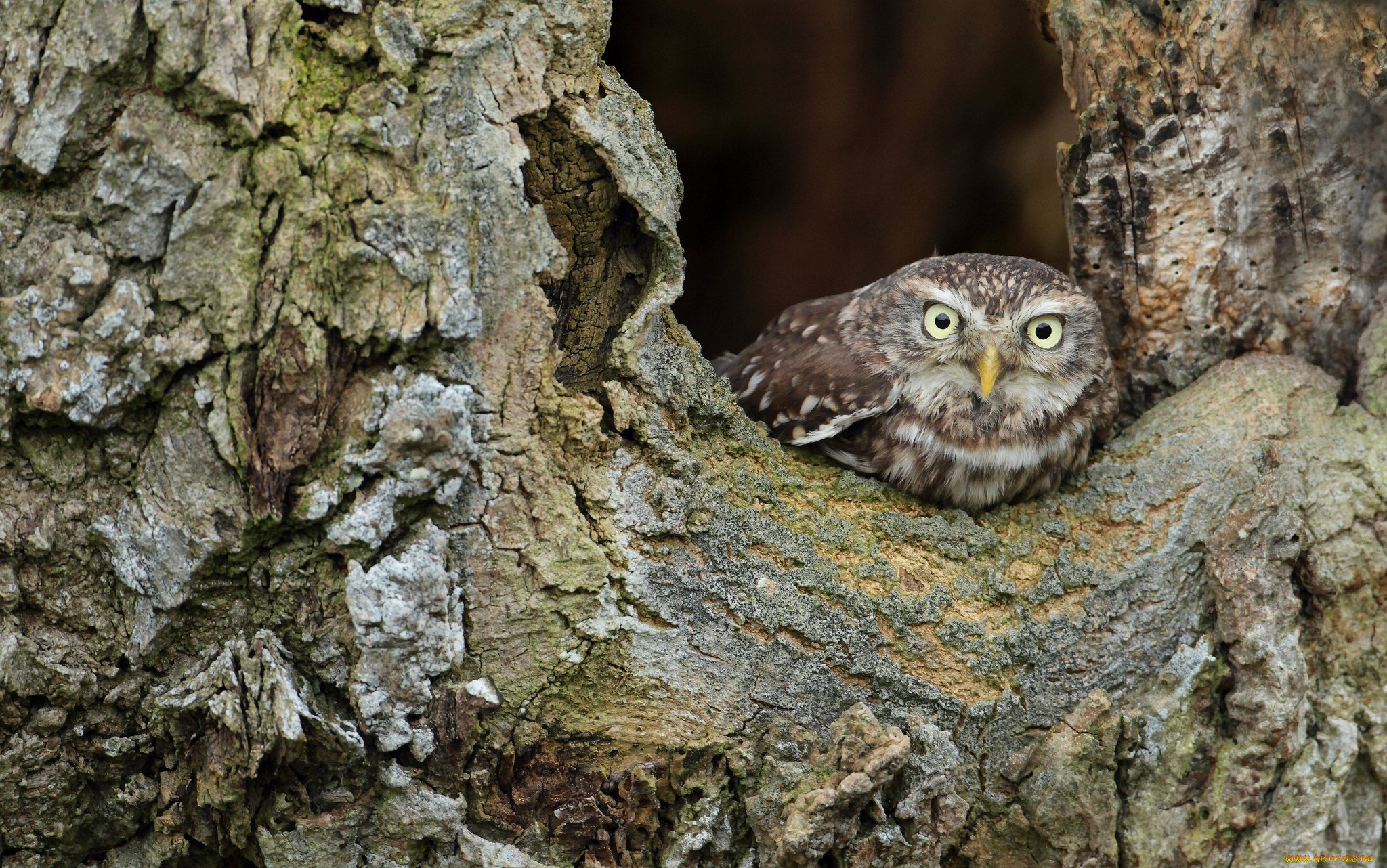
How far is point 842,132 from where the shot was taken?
4.46 meters

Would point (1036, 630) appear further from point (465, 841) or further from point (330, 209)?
point (330, 209)

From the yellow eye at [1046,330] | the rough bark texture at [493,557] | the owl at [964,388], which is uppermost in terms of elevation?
the yellow eye at [1046,330]

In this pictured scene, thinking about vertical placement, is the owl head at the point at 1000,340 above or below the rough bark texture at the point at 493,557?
above

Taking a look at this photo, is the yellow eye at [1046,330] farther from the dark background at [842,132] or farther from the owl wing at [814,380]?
the dark background at [842,132]

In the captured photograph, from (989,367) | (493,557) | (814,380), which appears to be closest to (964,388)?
(989,367)

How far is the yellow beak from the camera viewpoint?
8.71ft

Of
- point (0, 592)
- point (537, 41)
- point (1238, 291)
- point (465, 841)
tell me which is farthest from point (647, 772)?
point (1238, 291)

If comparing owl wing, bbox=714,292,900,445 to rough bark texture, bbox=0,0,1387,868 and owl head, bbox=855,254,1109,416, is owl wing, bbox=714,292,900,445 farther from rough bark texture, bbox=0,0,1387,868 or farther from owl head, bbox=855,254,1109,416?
rough bark texture, bbox=0,0,1387,868

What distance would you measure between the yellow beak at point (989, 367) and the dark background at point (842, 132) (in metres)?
1.67

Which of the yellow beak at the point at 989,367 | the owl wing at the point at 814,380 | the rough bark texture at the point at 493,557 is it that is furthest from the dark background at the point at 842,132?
the rough bark texture at the point at 493,557

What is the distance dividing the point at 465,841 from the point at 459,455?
75 centimetres

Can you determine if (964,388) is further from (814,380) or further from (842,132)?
(842,132)

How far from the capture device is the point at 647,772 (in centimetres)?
202

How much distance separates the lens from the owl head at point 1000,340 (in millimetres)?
2713
